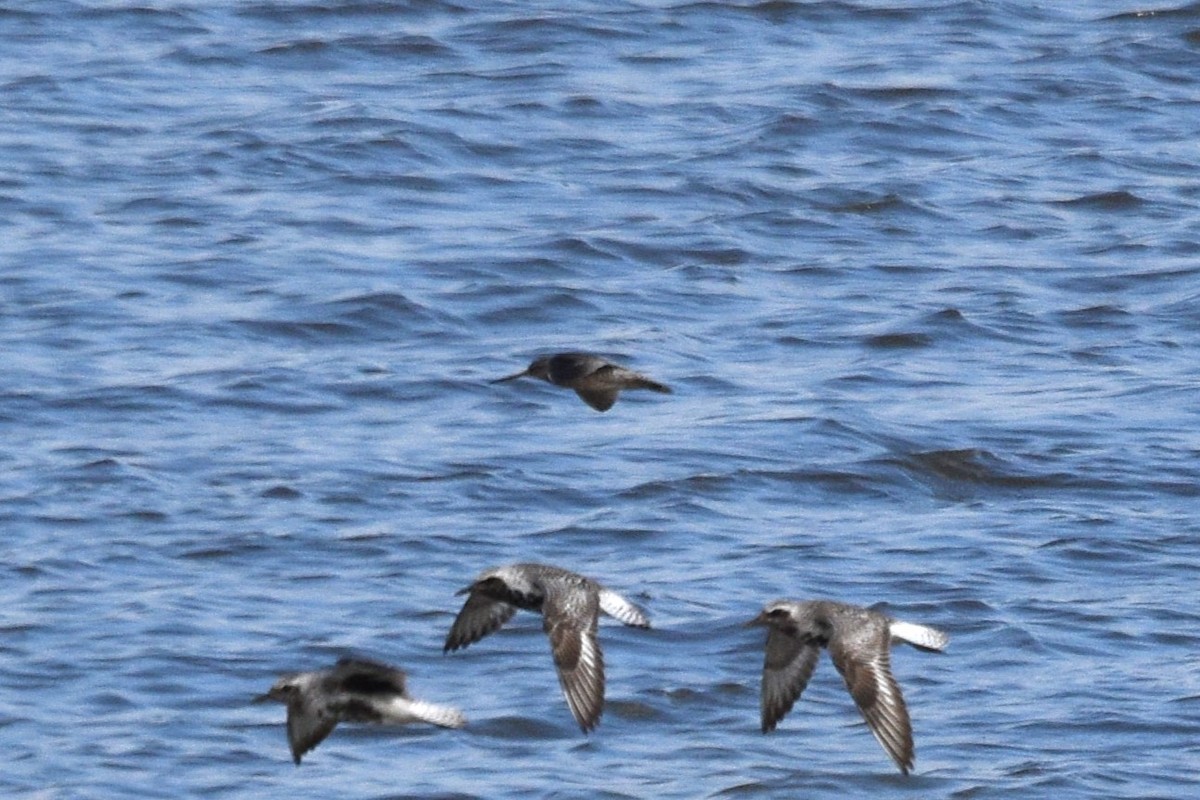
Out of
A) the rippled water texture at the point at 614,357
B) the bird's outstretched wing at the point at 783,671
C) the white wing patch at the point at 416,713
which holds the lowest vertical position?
the rippled water texture at the point at 614,357

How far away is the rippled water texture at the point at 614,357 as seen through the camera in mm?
10602

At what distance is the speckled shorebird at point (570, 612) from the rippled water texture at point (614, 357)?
3.84ft

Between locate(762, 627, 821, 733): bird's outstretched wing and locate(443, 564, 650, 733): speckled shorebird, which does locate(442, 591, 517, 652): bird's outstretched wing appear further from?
locate(762, 627, 821, 733): bird's outstretched wing

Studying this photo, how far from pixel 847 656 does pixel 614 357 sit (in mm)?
5225

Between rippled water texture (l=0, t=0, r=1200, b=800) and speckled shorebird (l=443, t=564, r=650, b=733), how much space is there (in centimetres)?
117

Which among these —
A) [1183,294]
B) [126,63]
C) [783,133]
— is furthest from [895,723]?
[126,63]

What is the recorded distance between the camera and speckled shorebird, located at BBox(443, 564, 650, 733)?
860 centimetres

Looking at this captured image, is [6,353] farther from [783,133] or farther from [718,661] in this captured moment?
[783,133]

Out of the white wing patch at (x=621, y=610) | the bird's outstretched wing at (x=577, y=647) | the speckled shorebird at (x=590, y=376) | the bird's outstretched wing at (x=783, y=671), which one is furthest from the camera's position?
the speckled shorebird at (x=590, y=376)

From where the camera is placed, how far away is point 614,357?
14.1 m

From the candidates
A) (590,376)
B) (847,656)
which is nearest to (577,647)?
(847,656)

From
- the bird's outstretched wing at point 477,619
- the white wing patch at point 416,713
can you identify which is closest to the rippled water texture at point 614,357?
the bird's outstretched wing at point 477,619

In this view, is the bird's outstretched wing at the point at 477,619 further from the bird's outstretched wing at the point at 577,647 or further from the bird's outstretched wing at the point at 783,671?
the bird's outstretched wing at the point at 783,671

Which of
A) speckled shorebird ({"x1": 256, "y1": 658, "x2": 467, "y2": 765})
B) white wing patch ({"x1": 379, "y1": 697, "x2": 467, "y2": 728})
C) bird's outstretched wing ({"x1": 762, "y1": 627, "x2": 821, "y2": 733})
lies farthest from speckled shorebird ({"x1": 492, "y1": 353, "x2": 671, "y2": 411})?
white wing patch ({"x1": 379, "y1": 697, "x2": 467, "y2": 728})
